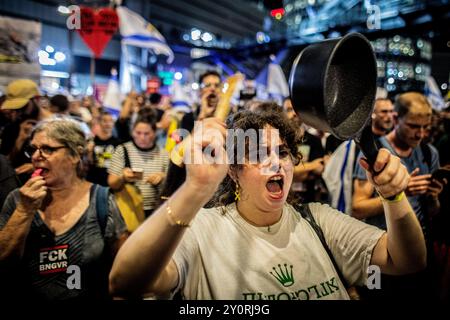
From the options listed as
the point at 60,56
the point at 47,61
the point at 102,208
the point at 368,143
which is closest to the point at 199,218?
the point at 368,143

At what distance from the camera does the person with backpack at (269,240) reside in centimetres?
135

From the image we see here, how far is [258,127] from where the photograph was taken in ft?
6.39

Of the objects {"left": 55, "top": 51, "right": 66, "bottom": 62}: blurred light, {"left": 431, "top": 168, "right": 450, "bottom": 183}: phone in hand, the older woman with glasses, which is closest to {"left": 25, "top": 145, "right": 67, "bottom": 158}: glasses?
the older woman with glasses

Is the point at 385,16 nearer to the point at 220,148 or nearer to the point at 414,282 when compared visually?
the point at 414,282

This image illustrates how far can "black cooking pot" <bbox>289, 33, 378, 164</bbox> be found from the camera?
114cm

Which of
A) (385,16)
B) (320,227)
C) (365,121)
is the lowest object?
(320,227)

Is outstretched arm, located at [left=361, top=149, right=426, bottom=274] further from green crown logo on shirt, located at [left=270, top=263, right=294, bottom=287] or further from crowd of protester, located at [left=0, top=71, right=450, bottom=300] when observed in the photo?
green crown logo on shirt, located at [left=270, top=263, right=294, bottom=287]

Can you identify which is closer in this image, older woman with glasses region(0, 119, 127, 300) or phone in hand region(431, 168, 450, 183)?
older woman with glasses region(0, 119, 127, 300)

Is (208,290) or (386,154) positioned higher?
(386,154)

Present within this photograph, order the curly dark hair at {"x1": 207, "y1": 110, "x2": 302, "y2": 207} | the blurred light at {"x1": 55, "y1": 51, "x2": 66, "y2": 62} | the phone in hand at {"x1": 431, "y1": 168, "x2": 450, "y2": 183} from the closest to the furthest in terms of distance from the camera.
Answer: the curly dark hair at {"x1": 207, "y1": 110, "x2": 302, "y2": 207}, the phone in hand at {"x1": 431, "y1": 168, "x2": 450, "y2": 183}, the blurred light at {"x1": 55, "y1": 51, "x2": 66, "y2": 62}

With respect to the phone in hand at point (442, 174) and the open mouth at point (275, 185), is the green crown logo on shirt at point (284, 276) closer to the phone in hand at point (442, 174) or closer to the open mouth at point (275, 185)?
the open mouth at point (275, 185)

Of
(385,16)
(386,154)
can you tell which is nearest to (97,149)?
(386,154)
